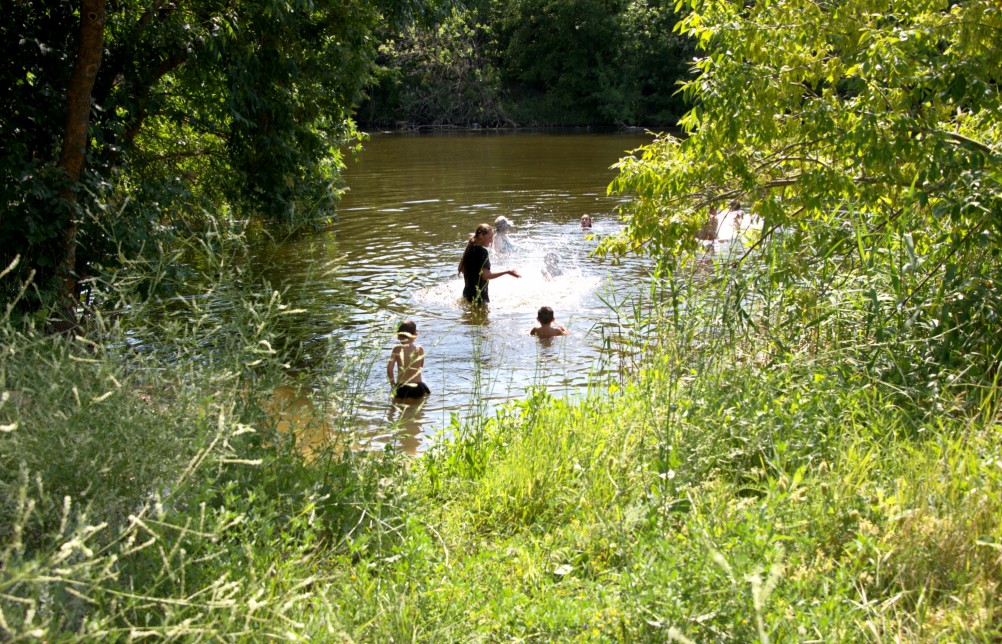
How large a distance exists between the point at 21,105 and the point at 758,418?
679cm

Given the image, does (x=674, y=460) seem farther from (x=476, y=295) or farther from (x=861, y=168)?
(x=476, y=295)

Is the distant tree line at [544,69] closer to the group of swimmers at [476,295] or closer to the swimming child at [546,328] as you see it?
the group of swimmers at [476,295]

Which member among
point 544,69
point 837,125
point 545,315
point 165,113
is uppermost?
point 544,69

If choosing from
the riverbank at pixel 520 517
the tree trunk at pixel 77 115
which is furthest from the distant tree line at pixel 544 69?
the riverbank at pixel 520 517

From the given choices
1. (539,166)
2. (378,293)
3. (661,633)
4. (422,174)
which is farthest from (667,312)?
(539,166)

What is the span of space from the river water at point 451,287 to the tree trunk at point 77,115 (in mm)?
2052

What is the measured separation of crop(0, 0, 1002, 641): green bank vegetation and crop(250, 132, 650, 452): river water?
0.64m

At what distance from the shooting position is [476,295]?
8.68 metres

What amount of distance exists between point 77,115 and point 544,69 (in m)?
52.7

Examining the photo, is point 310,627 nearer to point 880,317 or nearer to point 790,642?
point 790,642

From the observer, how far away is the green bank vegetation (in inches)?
124

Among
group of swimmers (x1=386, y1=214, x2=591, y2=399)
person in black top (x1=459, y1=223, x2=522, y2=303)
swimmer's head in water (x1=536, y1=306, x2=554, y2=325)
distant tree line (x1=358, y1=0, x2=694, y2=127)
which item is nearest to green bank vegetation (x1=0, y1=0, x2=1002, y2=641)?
group of swimmers (x1=386, y1=214, x2=591, y2=399)

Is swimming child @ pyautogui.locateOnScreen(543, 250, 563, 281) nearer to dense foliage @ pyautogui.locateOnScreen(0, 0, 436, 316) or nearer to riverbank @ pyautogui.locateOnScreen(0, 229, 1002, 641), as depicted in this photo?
dense foliage @ pyautogui.locateOnScreen(0, 0, 436, 316)

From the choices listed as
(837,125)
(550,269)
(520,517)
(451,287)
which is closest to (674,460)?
(520,517)
